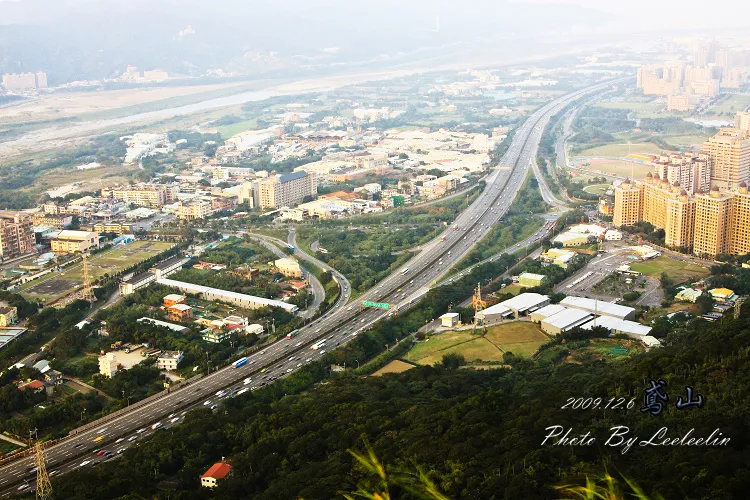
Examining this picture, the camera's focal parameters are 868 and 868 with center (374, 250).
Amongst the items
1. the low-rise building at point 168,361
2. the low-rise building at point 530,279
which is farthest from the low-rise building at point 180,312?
the low-rise building at point 530,279

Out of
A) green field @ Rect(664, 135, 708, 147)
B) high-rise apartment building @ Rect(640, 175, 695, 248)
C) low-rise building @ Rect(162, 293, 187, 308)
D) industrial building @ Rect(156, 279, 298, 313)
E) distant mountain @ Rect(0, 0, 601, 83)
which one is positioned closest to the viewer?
industrial building @ Rect(156, 279, 298, 313)

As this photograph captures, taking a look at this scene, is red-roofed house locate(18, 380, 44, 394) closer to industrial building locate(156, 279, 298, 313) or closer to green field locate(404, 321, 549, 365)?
industrial building locate(156, 279, 298, 313)

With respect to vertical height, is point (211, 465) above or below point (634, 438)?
below

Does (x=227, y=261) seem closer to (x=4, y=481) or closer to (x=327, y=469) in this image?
(x=4, y=481)

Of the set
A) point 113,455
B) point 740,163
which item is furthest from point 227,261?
point 740,163

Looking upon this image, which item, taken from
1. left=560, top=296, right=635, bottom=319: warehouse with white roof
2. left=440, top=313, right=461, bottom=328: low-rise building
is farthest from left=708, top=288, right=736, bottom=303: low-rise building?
left=440, top=313, right=461, bottom=328: low-rise building

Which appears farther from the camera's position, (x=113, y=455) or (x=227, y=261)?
(x=227, y=261)

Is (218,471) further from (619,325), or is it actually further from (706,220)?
(706,220)
